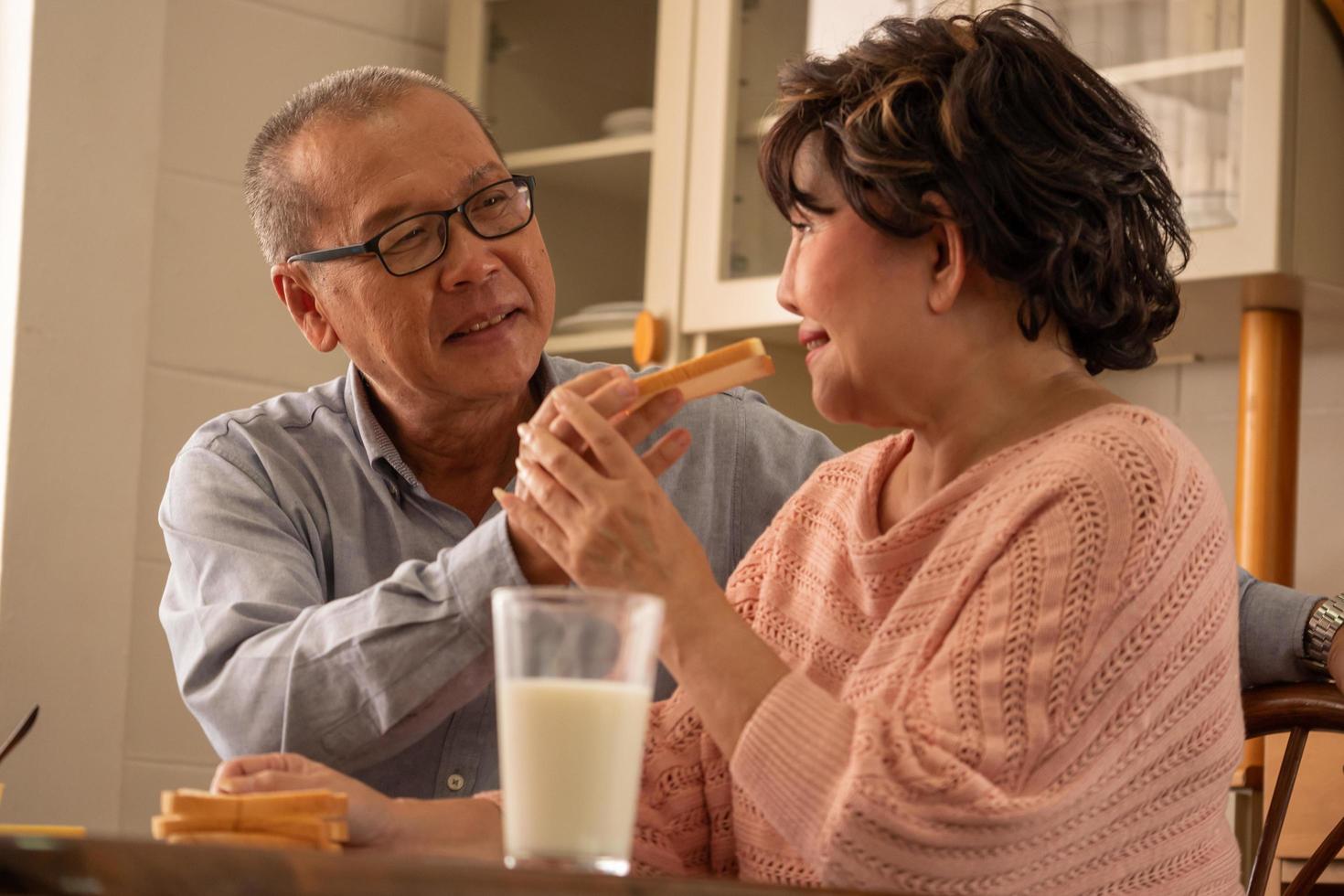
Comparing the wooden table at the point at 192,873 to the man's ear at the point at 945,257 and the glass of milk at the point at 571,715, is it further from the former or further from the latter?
the man's ear at the point at 945,257

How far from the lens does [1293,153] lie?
93.0 inches

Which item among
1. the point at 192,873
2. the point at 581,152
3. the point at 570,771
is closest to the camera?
the point at 192,873

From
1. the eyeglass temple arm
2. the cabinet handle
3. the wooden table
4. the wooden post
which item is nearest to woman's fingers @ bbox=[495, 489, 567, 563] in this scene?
the wooden table

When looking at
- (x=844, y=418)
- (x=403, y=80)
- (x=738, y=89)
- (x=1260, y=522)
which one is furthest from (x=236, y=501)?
(x=738, y=89)

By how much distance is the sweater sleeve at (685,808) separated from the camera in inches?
50.1

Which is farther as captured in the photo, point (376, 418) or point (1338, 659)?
point (376, 418)

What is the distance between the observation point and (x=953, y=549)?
3.65 feet

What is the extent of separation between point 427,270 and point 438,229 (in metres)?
0.04

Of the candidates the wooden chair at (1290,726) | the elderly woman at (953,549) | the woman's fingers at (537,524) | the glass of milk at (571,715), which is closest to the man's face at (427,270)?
the elderly woman at (953,549)

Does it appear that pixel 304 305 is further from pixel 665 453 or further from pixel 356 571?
pixel 665 453

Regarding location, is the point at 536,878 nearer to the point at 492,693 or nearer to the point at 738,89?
the point at 492,693

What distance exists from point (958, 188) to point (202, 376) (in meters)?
2.22

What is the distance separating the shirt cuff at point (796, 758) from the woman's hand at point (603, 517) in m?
0.09

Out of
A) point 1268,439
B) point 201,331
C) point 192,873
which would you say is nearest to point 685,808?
point 192,873
